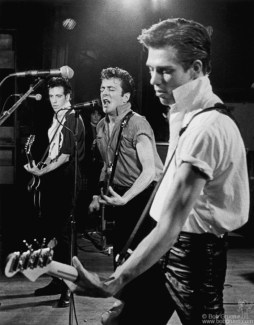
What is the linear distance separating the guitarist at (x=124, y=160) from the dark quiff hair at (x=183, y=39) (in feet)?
6.04

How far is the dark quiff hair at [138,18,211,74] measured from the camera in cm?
166

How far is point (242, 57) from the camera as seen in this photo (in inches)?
340

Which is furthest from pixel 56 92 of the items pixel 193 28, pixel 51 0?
pixel 51 0

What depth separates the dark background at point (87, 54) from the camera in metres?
7.51

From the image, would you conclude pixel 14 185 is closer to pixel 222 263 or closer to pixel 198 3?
pixel 198 3

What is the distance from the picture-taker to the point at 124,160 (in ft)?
12.4

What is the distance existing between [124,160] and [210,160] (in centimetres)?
230

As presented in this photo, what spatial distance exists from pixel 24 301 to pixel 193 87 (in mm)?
3153

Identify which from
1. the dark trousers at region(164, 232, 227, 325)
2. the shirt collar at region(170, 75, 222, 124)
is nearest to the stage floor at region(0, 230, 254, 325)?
the dark trousers at region(164, 232, 227, 325)

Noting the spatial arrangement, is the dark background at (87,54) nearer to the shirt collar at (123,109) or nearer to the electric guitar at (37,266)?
the shirt collar at (123,109)

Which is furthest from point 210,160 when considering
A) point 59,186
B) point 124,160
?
point 59,186

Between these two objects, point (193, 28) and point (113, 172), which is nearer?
point (193, 28)

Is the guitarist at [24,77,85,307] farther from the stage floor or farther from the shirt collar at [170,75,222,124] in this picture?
the shirt collar at [170,75,222,124]

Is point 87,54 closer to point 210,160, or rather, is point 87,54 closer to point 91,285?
point 210,160
